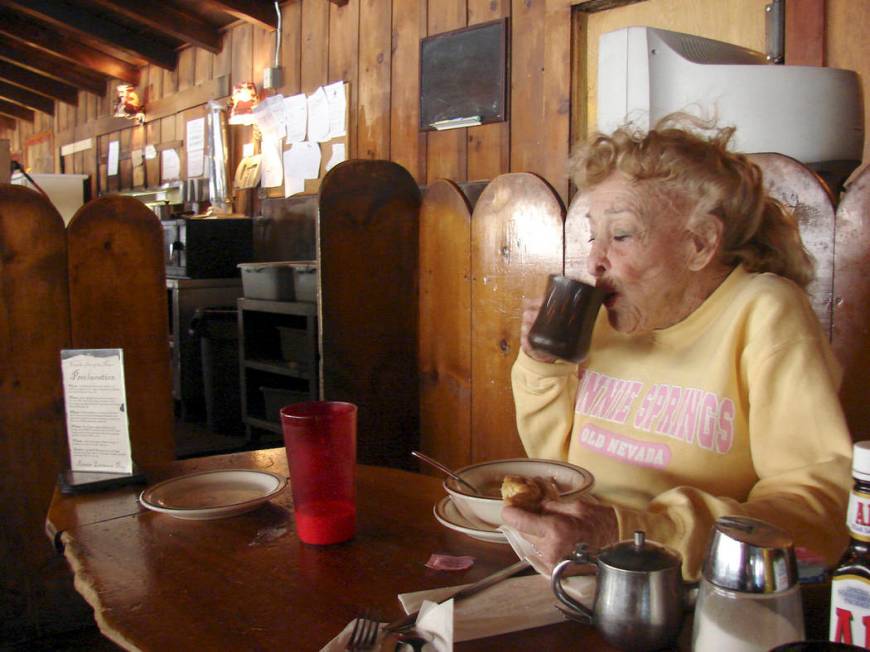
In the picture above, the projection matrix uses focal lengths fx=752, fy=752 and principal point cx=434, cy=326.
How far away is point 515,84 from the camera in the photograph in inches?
134

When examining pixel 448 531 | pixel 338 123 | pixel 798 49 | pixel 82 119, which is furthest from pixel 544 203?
pixel 82 119

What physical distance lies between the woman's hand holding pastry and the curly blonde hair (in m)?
0.68

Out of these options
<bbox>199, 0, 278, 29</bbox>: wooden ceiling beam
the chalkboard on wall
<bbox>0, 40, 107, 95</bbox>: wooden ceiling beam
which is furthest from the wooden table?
<bbox>0, 40, 107, 95</bbox>: wooden ceiling beam

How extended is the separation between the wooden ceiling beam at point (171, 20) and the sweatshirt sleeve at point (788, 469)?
16.9ft

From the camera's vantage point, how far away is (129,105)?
6625 millimetres

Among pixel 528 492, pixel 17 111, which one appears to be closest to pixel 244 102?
pixel 528 492

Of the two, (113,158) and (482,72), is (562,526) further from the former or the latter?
(113,158)

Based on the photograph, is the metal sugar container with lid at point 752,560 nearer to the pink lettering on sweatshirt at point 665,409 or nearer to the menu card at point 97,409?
the pink lettering on sweatshirt at point 665,409

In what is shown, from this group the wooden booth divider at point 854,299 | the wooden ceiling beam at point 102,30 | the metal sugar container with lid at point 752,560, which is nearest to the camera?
the metal sugar container with lid at point 752,560

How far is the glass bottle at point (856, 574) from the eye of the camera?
0.65 metres

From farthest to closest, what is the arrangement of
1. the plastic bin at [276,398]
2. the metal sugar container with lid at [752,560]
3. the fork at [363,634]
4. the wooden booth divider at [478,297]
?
the plastic bin at [276,398] < the wooden booth divider at [478,297] < the fork at [363,634] < the metal sugar container with lid at [752,560]

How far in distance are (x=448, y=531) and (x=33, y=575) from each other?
1.97 metres

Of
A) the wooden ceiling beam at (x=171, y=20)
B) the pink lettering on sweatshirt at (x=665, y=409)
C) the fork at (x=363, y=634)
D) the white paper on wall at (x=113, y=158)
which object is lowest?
the fork at (x=363, y=634)

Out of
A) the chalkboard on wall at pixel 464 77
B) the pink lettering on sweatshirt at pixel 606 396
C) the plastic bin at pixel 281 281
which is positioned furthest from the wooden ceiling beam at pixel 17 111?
the pink lettering on sweatshirt at pixel 606 396
